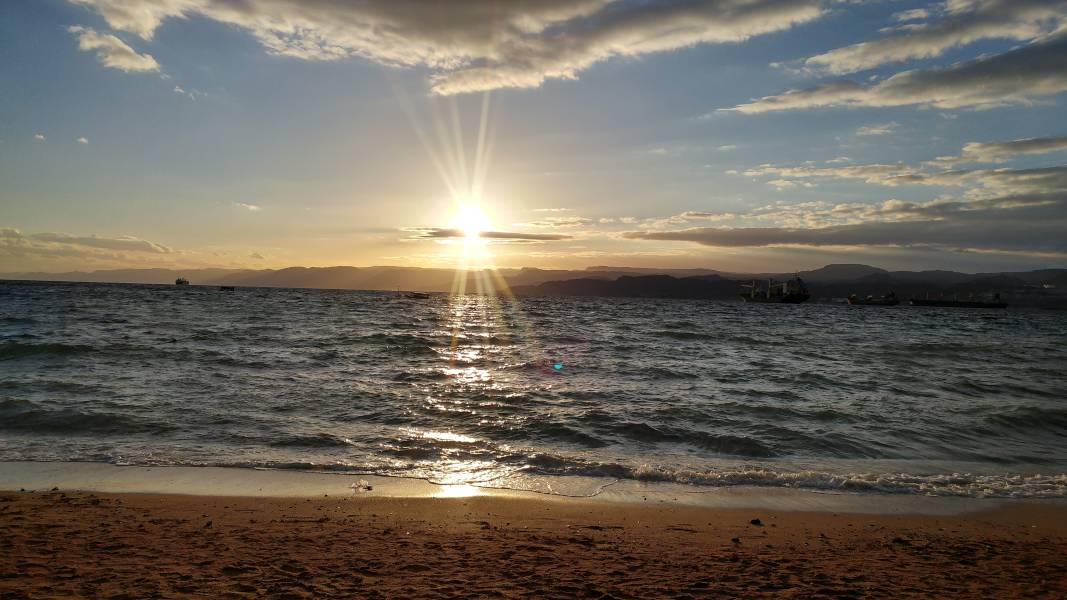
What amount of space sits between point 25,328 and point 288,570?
36.2 metres

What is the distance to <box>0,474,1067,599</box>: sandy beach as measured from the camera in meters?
5.24

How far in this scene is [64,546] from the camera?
19.5 ft

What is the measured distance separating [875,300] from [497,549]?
203 meters

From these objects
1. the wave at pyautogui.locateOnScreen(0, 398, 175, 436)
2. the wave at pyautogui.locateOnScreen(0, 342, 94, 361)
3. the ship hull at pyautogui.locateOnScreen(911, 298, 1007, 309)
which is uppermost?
the wave at pyautogui.locateOnScreen(0, 342, 94, 361)

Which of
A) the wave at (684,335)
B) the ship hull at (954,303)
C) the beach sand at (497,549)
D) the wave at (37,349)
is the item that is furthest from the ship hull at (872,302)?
the beach sand at (497,549)

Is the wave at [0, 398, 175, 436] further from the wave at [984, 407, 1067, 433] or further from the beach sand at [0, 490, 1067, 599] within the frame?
the wave at [984, 407, 1067, 433]

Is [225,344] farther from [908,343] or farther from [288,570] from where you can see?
[908,343]

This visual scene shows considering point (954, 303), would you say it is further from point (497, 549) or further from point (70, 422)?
point (70, 422)

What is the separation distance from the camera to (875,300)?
17938 cm

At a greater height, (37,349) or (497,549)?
(37,349)

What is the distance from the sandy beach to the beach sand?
0.02 m

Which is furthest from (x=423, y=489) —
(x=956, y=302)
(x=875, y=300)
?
(x=956, y=302)

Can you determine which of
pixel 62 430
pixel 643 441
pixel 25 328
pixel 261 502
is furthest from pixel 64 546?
pixel 25 328

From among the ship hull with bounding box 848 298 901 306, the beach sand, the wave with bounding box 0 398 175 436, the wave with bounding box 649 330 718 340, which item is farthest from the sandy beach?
the ship hull with bounding box 848 298 901 306
